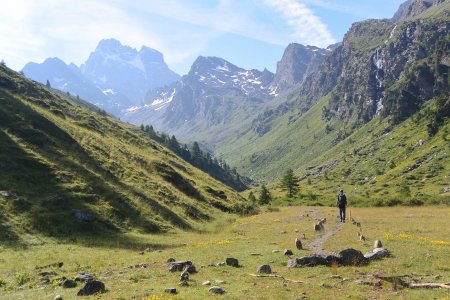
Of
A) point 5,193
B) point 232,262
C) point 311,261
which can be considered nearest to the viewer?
point 311,261

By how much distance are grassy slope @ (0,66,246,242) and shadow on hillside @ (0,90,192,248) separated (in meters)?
0.10

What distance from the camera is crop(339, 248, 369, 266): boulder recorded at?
79.8 ft

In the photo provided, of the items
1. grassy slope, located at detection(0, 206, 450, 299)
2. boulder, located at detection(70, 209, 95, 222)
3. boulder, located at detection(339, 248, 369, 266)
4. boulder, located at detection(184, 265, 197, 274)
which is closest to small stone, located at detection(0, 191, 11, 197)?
boulder, located at detection(70, 209, 95, 222)

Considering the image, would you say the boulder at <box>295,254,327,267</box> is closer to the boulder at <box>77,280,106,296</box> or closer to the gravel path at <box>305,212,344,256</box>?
the gravel path at <box>305,212,344,256</box>

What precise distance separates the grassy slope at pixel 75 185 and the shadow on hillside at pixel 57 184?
0.10 metres

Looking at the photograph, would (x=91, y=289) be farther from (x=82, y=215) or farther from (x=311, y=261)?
(x=82, y=215)

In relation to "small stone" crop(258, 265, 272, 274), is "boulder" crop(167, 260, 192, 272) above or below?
→ below

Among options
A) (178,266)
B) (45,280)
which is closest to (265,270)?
(178,266)

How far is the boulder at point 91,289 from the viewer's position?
1933 cm

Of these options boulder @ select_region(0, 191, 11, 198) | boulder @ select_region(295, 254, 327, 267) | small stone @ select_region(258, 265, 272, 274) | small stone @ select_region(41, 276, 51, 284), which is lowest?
small stone @ select_region(41, 276, 51, 284)

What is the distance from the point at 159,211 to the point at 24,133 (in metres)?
28.8

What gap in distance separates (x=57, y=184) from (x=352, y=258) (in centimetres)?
4354

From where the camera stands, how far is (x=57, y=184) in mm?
55125

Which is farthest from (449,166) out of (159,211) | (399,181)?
(159,211)
